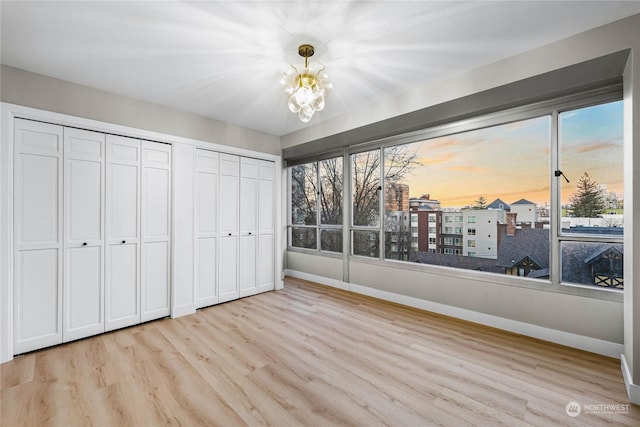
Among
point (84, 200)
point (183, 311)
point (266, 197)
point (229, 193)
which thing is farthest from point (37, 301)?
point (266, 197)

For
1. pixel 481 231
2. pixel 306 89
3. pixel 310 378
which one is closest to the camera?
pixel 310 378

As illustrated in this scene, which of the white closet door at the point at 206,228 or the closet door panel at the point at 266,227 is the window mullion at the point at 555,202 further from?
the white closet door at the point at 206,228

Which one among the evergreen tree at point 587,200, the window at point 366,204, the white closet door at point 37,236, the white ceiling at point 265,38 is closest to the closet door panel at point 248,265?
the window at point 366,204

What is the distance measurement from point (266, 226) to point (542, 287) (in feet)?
12.1

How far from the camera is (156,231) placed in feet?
11.6

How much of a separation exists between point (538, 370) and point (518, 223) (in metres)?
1.51

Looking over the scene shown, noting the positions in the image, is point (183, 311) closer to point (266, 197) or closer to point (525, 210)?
point (266, 197)

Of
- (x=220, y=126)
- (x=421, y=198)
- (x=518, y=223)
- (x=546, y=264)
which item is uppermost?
(x=220, y=126)

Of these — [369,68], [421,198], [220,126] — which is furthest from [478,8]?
[220,126]

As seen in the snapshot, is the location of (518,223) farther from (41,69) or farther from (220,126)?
(41,69)

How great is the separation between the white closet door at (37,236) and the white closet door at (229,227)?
176 centimetres

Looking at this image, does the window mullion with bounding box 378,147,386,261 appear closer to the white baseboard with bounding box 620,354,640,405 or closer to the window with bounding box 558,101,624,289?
the window with bounding box 558,101,624,289

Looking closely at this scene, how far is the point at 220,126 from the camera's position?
419 cm

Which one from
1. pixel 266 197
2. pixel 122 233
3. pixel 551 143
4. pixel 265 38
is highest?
pixel 265 38
